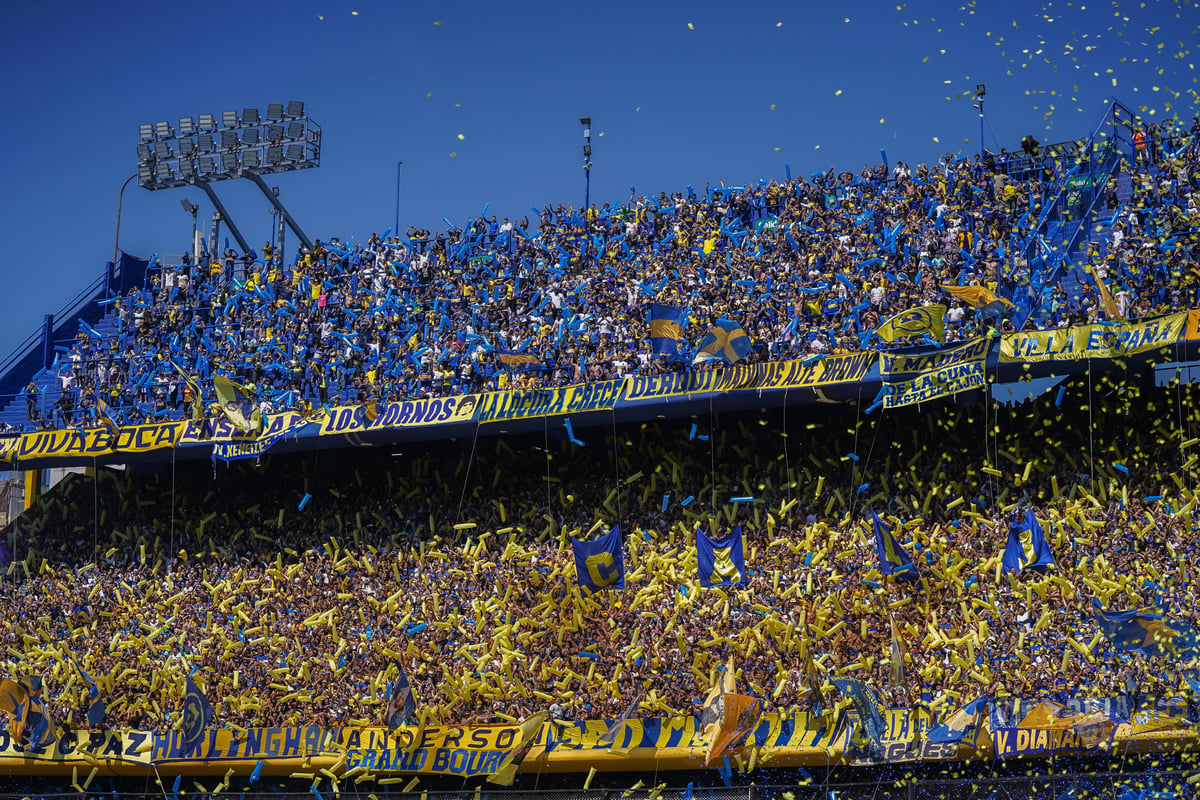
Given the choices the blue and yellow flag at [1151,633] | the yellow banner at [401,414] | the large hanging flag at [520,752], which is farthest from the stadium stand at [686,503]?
the yellow banner at [401,414]

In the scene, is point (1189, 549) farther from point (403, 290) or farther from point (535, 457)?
point (403, 290)

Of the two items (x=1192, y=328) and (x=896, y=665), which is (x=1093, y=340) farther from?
(x=896, y=665)

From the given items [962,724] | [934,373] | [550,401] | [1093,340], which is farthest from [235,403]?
[1093,340]

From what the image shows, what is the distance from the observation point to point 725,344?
19.1 m

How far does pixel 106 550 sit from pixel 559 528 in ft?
29.0

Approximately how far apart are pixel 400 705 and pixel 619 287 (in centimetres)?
890

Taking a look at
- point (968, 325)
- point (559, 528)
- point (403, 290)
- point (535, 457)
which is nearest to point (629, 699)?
point (559, 528)

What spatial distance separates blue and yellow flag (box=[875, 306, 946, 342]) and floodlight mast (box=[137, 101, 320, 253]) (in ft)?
58.3

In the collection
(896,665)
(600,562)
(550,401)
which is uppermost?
(550,401)

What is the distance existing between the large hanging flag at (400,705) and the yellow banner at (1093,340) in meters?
9.21

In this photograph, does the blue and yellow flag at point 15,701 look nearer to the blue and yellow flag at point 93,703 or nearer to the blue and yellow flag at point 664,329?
the blue and yellow flag at point 93,703

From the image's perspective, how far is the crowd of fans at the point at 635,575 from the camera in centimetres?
1653

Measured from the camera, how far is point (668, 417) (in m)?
20.3

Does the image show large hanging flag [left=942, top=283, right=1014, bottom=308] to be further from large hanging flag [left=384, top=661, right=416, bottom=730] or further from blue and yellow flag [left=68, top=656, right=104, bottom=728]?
blue and yellow flag [left=68, top=656, right=104, bottom=728]
